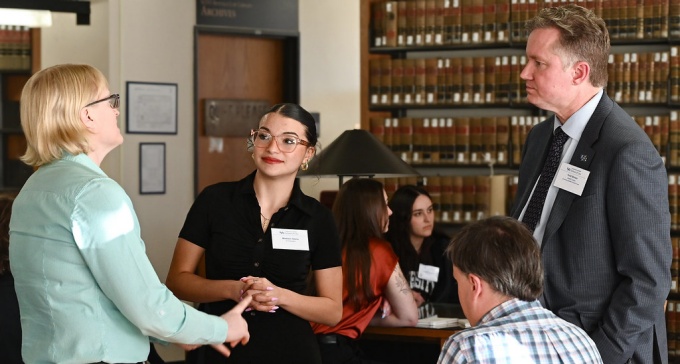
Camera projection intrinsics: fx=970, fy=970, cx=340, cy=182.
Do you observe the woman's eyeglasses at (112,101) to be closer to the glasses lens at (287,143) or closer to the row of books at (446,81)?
the glasses lens at (287,143)

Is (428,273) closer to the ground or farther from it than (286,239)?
closer to the ground

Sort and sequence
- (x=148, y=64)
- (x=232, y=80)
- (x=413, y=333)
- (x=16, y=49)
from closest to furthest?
(x=413, y=333), (x=148, y=64), (x=16, y=49), (x=232, y=80)

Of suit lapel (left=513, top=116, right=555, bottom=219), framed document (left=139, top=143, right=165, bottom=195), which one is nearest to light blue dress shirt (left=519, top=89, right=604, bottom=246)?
suit lapel (left=513, top=116, right=555, bottom=219)

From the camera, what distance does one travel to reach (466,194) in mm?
7234

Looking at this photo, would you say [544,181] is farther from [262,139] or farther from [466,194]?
[466,194]

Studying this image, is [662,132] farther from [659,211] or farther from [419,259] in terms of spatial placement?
[659,211]

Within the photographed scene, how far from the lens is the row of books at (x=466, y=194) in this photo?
7.11 meters

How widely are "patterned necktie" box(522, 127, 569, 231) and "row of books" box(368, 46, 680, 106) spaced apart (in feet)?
13.5

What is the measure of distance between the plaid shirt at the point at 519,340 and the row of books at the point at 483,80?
16.1 ft

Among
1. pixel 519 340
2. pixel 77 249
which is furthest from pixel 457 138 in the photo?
pixel 77 249

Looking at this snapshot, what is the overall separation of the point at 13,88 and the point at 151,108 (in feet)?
4.58

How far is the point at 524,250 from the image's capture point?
7.53ft

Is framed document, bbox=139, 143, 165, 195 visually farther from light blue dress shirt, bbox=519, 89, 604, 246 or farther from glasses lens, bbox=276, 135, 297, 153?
light blue dress shirt, bbox=519, 89, 604, 246

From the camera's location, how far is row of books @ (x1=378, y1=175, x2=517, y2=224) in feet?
23.3
